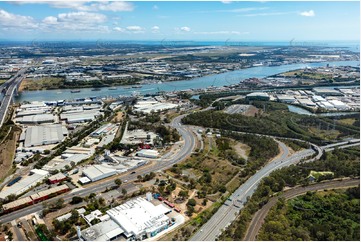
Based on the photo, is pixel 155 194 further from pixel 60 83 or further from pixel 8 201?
pixel 60 83

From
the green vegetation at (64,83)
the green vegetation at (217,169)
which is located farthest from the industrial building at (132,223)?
the green vegetation at (64,83)

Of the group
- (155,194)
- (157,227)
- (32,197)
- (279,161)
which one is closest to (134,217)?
(157,227)

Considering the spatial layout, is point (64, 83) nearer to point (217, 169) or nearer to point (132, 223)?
point (217, 169)

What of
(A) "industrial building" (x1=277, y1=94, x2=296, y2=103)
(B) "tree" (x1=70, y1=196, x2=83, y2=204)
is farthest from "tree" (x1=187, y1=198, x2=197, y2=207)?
(A) "industrial building" (x1=277, y1=94, x2=296, y2=103)

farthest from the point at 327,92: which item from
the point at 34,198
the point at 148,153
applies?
the point at 34,198

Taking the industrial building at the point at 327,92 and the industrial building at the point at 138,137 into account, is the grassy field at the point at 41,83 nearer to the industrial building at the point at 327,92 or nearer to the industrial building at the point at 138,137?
the industrial building at the point at 138,137

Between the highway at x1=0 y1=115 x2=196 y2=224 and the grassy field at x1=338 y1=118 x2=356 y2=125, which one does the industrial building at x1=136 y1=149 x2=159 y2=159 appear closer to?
the highway at x1=0 y1=115 x2=196 y2=224
